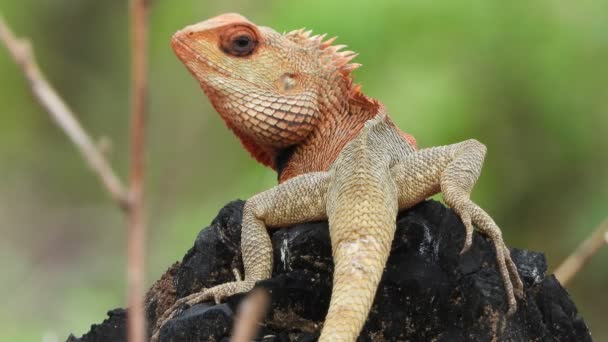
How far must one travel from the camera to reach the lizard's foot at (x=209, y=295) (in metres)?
3.01

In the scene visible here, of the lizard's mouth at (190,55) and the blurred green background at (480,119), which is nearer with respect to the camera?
the lizard's mouth at (190,55)

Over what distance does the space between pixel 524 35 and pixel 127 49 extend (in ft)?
18.3

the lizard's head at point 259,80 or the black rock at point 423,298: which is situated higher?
the lizard's head at point 259,80

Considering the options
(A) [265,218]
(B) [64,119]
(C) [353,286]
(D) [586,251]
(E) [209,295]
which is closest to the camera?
(B) [64,119]

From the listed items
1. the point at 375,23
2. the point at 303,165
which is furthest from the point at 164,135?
the point at 303,165

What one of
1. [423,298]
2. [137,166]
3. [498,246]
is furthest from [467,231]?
[137,166]

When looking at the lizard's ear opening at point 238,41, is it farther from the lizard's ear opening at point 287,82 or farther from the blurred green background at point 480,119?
the blurred green background at point 480,119

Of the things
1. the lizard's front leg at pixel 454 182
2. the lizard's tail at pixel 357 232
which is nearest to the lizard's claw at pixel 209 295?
the lizard's tail at pixel 357 232

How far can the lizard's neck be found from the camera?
157 inches

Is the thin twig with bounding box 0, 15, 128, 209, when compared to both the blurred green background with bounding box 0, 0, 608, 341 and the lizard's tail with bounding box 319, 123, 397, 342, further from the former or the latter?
the blurred green background with bounding box 0, 0, 608, 341

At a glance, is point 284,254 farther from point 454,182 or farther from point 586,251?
point 586,251

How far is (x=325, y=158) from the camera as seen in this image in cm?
394

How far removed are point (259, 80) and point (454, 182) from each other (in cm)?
114

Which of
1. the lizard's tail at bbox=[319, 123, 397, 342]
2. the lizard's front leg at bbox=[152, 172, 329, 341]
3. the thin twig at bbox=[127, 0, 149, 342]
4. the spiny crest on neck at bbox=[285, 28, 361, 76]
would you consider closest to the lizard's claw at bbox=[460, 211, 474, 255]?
the lizard's tail at bbox=[319, 123, 397, 342]
